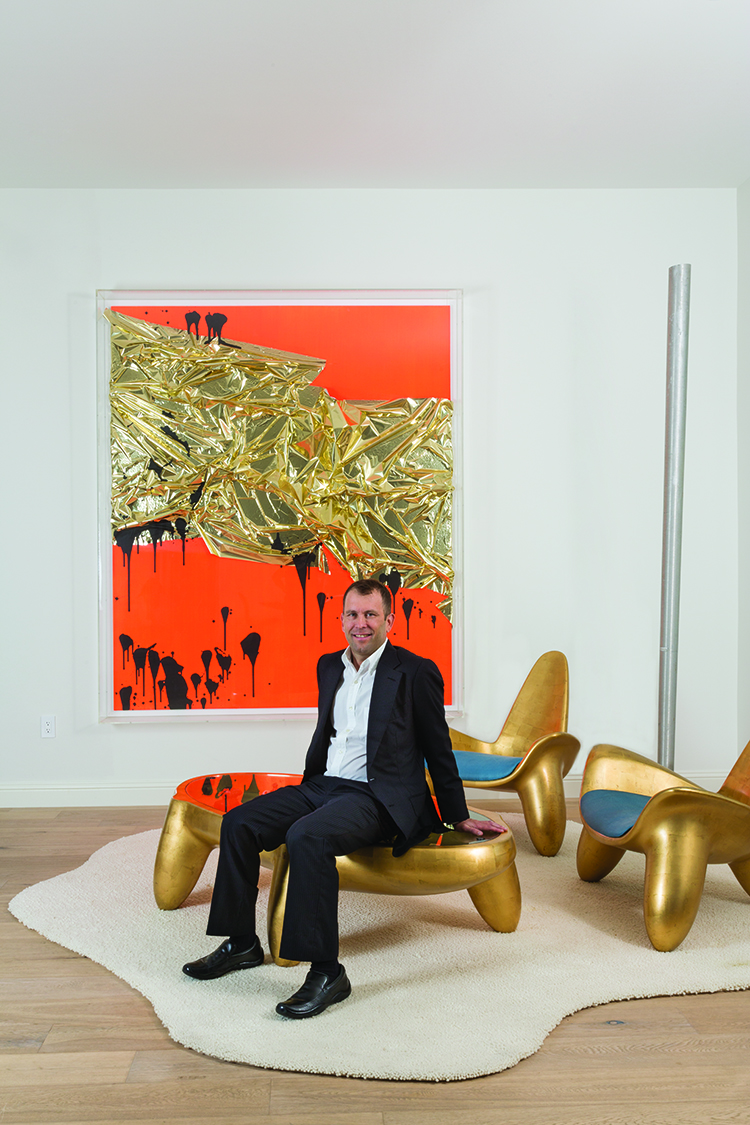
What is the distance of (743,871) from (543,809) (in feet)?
2.55

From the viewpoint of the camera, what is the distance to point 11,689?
410 cm

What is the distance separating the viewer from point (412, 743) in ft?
8.33

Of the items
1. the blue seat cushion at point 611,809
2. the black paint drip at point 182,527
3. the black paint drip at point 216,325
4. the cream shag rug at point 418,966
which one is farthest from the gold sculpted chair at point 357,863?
the black paint drip at point 216,325

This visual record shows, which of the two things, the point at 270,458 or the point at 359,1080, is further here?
the point at 270,458

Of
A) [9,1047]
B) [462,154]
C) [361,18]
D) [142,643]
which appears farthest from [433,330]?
[9,1047]

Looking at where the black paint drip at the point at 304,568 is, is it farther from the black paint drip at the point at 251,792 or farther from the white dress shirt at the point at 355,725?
the white dress shirt at the point at 355,725

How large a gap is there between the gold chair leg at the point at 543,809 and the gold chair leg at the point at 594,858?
0.28 metres

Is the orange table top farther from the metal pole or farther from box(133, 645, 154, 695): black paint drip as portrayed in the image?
the metal pole

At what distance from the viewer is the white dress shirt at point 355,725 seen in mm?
2572

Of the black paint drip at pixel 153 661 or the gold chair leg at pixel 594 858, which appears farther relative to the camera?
the black paint drip at pixel 153 661

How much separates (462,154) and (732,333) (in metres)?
1.65

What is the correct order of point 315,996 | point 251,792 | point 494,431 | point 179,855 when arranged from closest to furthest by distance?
point 315,996
point 179,855
point 251,792
point 494,431

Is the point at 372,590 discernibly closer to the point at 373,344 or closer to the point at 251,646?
the point at 251,646

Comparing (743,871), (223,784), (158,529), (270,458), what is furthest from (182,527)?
(743,871)
